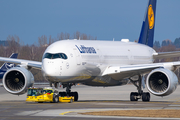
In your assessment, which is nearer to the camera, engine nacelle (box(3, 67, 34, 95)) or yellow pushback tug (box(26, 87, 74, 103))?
yellow pushback tug (box(26, 87, 74, 103))

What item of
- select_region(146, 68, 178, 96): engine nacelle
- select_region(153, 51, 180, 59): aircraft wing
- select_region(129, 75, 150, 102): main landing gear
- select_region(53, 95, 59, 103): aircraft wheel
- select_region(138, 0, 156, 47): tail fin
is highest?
select_region(138, 0, 156, 47): tail fin

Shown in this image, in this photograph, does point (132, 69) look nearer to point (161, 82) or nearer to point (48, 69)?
point (161, 82)

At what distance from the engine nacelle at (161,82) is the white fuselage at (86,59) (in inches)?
159

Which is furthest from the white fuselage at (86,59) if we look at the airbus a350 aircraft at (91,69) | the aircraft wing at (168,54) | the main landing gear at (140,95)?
the aircraft wing at (168,54)

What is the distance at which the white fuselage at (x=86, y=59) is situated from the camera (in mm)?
24484

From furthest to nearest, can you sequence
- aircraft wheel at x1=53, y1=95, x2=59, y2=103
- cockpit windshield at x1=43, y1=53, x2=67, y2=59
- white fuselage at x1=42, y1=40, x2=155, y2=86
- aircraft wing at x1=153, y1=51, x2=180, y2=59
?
Result: aircraft wing at x1=153, y1=51, x2=180, y2=59
aircraft wheel at x1=53, y1=95, x2=59, y2=103
cockpit windshield at x1=43, y1=53, x2=67, y2=59
white fuselage at x1=42, y1=40, x2=155, y2=86

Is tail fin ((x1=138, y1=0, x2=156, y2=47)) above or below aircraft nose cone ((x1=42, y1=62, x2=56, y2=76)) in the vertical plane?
above

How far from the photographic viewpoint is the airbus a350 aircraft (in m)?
24.5

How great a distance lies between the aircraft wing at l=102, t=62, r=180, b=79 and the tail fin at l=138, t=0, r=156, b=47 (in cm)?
936

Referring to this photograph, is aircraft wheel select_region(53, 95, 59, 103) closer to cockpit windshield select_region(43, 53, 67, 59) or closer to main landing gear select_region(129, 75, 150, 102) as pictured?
cockpit windshield select_region(43, 53, 67, 59)

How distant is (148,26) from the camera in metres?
37.6

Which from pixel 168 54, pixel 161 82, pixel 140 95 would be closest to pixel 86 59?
pixel 161 82

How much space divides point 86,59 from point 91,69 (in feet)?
2.65

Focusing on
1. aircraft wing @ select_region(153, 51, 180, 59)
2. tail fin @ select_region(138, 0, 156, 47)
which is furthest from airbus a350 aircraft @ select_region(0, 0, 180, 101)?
tail fin @ select_region(138, 0, 156, 47)
